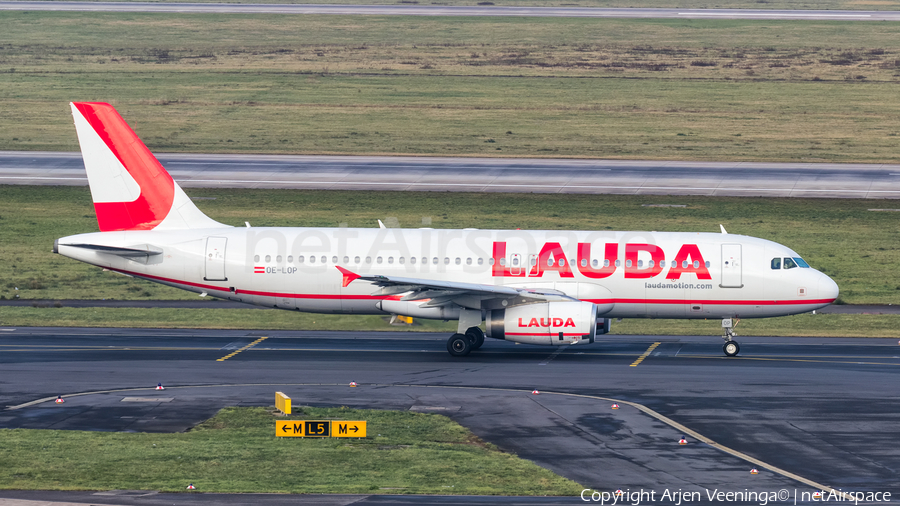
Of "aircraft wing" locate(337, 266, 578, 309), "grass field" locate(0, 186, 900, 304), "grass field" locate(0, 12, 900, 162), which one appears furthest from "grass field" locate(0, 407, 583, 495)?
"grass field" locate(0, 12, 900, 162)

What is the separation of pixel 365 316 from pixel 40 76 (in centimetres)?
7457

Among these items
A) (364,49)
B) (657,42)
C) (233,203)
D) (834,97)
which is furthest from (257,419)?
(657,42)

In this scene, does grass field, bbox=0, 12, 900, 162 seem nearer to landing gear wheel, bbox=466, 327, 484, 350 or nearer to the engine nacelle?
landing gear wheel, bbox=466, 327, 484, 350

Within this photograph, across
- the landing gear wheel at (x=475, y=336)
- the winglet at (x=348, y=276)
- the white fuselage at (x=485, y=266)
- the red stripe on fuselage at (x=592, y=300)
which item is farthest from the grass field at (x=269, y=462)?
the white fuselage at (x=485, y=266)

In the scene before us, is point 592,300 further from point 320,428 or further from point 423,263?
point 320,428

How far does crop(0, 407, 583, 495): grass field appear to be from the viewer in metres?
22.8

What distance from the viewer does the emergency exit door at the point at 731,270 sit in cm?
3894

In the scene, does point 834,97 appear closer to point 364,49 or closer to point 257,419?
point 364,49

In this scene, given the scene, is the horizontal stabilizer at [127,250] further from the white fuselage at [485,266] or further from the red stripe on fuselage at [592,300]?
the red stripe on fuselage at [592,300]

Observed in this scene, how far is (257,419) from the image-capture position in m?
29.0

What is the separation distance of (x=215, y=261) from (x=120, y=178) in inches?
192

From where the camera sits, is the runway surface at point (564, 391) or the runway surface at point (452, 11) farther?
the runway surface at point (452, 11)

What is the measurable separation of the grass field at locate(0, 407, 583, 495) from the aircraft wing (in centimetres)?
879

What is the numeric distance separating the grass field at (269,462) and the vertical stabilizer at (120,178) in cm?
1418
